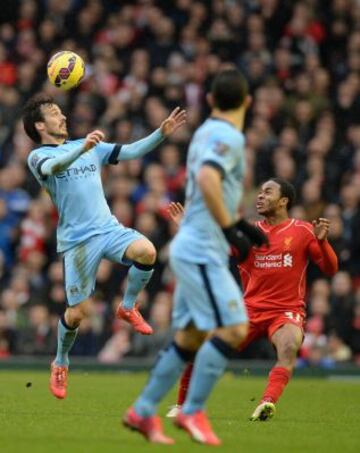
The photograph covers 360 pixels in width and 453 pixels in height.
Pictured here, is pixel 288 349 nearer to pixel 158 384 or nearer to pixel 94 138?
pixel 94 138

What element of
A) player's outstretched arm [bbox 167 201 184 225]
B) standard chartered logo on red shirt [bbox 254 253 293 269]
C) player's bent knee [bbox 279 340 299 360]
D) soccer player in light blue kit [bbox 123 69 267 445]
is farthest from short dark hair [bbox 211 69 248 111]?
standard chartered logo on red shirt [bbox 254 253 293 269]

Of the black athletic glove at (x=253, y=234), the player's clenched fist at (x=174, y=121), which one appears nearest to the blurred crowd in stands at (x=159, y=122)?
the player's clenched fist at (x=174, y=121)

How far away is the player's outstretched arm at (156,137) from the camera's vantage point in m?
12.1

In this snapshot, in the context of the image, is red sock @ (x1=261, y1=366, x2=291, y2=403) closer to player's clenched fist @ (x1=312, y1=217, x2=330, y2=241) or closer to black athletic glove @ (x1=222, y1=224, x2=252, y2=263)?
player's clenched fist @ (x1=312, y1=217, x2=330, y2=241)

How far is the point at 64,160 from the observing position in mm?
11641

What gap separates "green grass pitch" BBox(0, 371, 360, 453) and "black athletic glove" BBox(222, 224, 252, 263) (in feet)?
4.28

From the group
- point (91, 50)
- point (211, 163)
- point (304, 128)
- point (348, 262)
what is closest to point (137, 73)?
point (91, 50)

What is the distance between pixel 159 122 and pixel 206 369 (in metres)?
12.8

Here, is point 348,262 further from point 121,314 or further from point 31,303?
point 121,314

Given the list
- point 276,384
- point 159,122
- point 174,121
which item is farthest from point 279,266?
point 159,122

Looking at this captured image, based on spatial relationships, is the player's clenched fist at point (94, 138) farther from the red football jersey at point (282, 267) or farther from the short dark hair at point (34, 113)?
the red football jersey at point (282, 267)

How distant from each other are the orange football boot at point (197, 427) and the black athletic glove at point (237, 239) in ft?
3.64

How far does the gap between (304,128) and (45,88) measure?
4.71 meters

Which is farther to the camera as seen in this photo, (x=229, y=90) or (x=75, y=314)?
(x=75, y=314)
